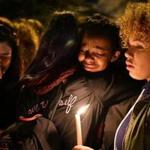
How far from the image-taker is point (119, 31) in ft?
9.66

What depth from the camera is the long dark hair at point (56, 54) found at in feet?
10.4

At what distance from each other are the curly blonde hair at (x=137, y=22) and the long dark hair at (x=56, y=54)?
1.50 ft

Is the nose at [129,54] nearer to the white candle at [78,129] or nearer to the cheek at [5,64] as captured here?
the white candle at [78,129]

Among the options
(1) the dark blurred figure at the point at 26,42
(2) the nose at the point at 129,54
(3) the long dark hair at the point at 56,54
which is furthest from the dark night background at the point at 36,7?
(2) the nose at the point at 129,54

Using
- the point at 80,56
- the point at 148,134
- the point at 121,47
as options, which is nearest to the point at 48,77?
the point at 80,56

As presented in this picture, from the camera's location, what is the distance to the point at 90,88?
3031 millimetres

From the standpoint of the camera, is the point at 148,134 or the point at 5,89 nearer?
the point at 148,134

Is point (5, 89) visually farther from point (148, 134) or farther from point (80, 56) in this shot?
point (148, 134)

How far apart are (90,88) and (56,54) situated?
1.35 feet

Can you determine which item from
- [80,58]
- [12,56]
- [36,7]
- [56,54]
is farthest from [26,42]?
[36,7]

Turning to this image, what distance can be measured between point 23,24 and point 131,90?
1703mm

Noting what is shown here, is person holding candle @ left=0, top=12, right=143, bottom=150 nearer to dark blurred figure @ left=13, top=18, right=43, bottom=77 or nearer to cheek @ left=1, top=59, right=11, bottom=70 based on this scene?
cheek @ left=1, top=59, right=11, bottom=70

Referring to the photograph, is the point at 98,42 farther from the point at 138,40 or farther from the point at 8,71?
the point at 8,71

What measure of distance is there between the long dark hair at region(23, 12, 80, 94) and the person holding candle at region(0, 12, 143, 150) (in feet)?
0.09
